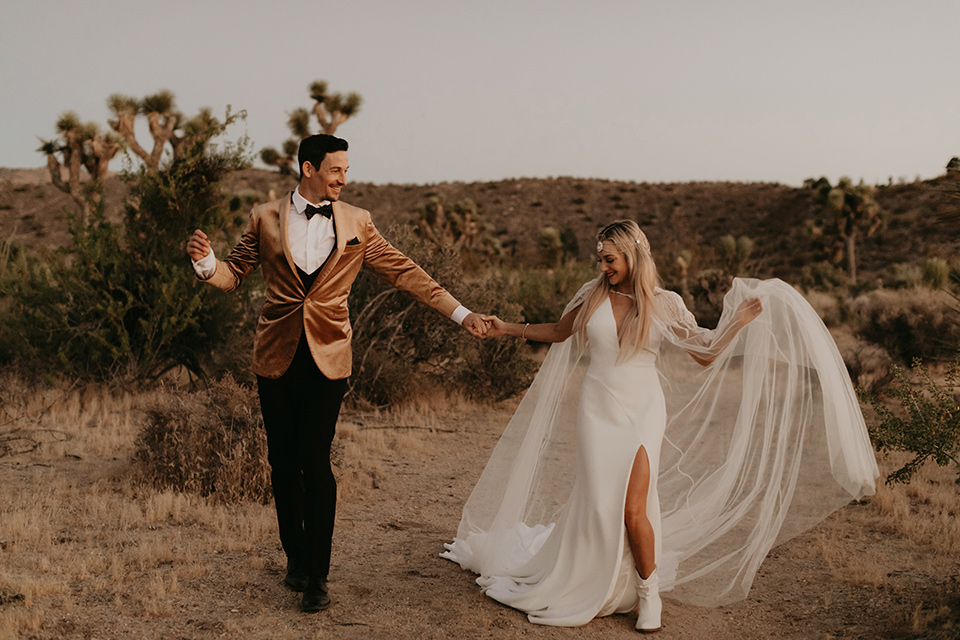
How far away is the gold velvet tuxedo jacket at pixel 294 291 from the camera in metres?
4.05

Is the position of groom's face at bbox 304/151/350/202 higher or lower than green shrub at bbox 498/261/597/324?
higher

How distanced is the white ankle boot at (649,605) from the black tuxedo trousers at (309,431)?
1.61 m

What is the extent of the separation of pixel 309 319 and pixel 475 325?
118 cm

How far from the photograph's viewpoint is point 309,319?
403cm

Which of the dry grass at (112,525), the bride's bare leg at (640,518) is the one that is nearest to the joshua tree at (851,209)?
the dry grass at (112,525)

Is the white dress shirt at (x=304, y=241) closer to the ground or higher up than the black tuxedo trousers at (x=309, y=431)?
higher up

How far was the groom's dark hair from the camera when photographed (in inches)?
160

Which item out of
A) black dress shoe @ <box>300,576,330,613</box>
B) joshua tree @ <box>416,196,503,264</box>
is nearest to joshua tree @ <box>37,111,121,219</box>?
joshua tree @ <box>416,196,503,264</box>

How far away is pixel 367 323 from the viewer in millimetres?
10156

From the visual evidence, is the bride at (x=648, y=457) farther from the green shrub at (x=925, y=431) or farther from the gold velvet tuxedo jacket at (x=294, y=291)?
the gold velvet tuxedo jacket at (x=294, y=291)

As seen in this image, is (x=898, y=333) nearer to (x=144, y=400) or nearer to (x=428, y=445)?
(x=428, y=445)

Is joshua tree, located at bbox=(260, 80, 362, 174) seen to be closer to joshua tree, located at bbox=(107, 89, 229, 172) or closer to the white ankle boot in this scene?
joshua tree, located at bbox=(107, 89, 229, 172)

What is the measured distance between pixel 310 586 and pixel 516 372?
685 centimetres

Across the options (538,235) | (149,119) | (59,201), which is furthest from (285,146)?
(59,201)
